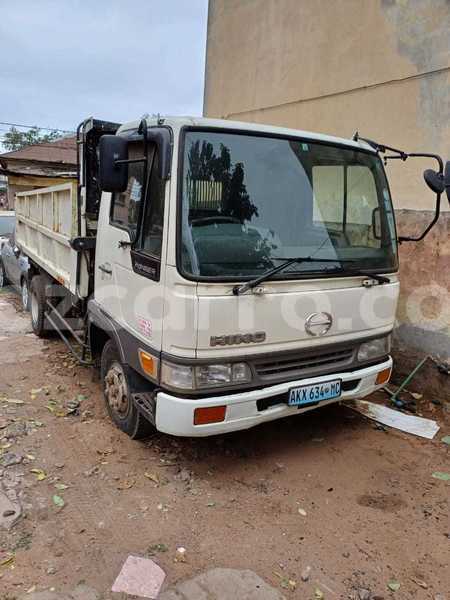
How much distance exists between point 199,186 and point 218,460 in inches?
78.2

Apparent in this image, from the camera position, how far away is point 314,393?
3.22 meters

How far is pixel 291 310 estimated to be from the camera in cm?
302

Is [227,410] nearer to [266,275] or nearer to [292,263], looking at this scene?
[266,275]

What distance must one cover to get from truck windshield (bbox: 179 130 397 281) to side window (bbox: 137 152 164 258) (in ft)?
0.66

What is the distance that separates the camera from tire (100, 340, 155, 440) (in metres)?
3.55

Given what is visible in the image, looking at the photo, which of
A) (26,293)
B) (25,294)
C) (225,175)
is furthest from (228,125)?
(25,294)

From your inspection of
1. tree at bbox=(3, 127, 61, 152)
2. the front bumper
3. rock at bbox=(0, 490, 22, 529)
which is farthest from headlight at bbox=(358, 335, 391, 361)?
tree at bbox=(3, 127, 61, 152)

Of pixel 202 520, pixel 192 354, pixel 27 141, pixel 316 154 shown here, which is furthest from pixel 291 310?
pixel 27 141

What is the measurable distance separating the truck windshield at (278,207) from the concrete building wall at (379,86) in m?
1.51

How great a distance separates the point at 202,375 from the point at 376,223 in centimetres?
178

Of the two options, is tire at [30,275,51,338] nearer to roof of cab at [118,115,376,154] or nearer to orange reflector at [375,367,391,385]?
roof of cab at [118,115,376,154]

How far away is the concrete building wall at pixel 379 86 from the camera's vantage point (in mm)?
4773

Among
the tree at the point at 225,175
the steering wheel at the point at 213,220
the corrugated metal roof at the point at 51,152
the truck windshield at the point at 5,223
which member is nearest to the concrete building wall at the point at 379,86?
the tree at the point at 225,175

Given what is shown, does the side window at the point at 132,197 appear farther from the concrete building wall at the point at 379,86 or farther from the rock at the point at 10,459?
the concrete building wall at the point at 379,86
